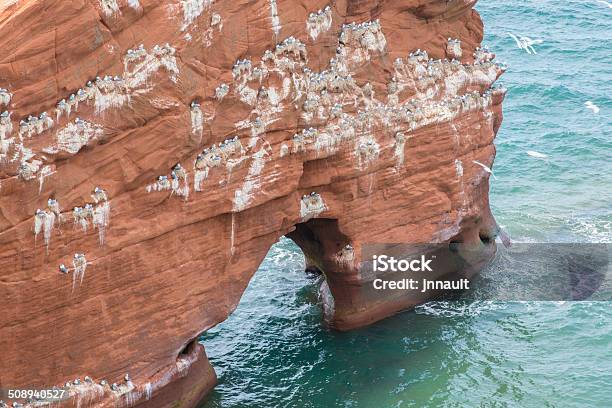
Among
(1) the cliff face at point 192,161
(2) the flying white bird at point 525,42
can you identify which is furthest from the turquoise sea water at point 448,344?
(2) the flying white bird at point 525,42

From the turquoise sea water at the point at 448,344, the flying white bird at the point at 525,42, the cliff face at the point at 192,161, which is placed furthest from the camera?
the flying white bird at the point at 525,42

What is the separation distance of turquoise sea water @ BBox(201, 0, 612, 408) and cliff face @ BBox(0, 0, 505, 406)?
1.19m

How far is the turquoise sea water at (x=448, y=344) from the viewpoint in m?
28.6

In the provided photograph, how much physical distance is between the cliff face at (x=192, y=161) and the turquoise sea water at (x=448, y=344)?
1.19 metres

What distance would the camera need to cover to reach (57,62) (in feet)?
76.0

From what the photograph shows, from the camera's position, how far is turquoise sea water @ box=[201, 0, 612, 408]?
93.9 feet

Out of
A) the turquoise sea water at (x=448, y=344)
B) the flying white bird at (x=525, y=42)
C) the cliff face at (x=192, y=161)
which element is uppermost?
the flying white bird at (x=525, y=42)

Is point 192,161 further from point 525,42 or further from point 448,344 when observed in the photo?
point 525,42

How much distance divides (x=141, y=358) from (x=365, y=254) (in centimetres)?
753

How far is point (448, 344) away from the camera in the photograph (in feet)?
101

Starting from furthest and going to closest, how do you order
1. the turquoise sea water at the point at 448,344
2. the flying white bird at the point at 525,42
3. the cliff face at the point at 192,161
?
the flying white bird at the point at 525,42
the turquoise sea water at the point at 448,344
the cliff face at the point at 192,161

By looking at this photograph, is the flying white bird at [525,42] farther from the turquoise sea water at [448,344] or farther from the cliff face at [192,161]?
the turquoise sea water at [448,344]

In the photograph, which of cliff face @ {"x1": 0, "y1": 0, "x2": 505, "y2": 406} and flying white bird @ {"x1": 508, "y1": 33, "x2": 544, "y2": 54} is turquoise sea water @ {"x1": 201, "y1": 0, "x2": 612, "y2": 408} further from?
flying white bird @ {"x1": 508, "y1": 33, "x2": 544, "y2": 54}

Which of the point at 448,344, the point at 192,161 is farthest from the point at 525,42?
the point at 192,161
